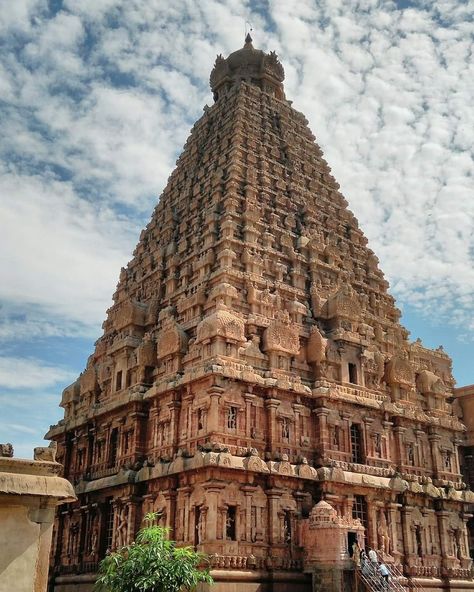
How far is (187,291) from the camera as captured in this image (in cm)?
3669

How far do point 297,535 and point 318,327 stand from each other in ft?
37.8

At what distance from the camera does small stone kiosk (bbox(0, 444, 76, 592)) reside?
1024 centimetres

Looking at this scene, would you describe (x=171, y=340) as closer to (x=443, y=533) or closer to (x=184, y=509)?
(x=184, y=509)

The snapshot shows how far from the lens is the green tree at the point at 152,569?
2144 cm

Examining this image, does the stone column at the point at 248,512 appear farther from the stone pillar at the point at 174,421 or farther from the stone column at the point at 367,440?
the stone column at the point at 367,440

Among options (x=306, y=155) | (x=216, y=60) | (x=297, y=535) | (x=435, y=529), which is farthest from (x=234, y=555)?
(x=216, y=60)

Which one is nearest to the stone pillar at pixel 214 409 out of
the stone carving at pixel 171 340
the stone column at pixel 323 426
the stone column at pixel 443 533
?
the stone carving at pixel 171 340

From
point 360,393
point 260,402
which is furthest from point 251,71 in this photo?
point 260,402

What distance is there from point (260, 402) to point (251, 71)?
30.1 metres

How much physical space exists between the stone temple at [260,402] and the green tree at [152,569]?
4544 mm

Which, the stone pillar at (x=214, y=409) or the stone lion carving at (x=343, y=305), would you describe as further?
the stone lion carving at (x=343, y=305)

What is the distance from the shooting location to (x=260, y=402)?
3133 cm

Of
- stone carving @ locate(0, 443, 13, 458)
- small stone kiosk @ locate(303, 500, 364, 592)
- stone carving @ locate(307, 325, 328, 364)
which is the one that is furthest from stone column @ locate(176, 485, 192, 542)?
stone carving @ locate(0, 443, 13, 458)

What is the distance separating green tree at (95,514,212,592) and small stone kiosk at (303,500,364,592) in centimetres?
642
